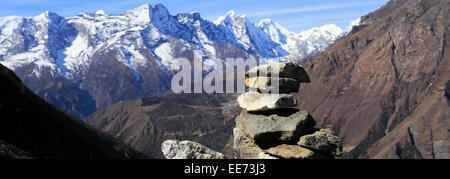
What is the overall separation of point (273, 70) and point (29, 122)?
66070 mm

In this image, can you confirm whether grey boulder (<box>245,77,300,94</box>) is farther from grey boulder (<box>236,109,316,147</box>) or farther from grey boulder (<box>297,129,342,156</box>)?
grey boulder (<box>297,129,342,156</box>)

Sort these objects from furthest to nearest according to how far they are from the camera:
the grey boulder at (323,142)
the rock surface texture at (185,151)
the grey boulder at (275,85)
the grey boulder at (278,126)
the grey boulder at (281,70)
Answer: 1. the grey boulder at (275,85)
2. the grey boulder at (281,70)
3. the grey boulder at (278,126)
4. the grey boulder at (323,142)
5. the rock surface texture at (185,151)

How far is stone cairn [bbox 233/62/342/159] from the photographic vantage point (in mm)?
24031

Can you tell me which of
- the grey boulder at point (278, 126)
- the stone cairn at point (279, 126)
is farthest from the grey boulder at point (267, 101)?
the grey boulder at point (278, 126)

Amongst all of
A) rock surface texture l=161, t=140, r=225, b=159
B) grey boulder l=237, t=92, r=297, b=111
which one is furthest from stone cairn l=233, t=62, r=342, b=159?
rock surface texture l=161, t=140, r=225, b=159

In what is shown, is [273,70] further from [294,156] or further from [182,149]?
[182,149]

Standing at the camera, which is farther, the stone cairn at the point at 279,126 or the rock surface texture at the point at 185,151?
the stone cairn at the point at 279,126

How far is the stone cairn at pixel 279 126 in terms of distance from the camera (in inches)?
946

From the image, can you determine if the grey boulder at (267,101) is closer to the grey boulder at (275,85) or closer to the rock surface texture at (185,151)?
the grey boulder at (275,85)

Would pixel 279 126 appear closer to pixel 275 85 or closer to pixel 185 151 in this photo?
pixel 275 85
